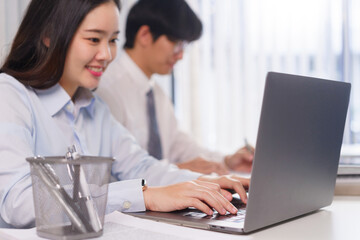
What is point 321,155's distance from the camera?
960 millimetres

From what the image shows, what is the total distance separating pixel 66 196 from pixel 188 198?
0.27 m

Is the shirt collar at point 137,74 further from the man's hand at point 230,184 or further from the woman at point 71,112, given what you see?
the man's hand at point 230,184

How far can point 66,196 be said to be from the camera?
78cm

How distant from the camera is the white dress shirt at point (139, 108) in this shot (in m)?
2.11

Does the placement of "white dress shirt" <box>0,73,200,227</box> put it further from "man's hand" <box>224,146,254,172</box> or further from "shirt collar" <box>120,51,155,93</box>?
"shirt collar" <box>120,51,155,93</box>

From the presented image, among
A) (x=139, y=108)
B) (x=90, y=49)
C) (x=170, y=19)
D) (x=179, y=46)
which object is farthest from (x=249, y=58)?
(x=90, y=49)

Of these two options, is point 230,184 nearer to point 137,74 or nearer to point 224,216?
point 224,216

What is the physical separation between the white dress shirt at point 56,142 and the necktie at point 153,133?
0.63 meters

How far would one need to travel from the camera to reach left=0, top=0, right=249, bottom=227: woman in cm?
99

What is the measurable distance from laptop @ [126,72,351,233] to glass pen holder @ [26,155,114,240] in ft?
0.57

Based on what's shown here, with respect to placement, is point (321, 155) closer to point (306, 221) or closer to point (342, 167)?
point (306, 221)

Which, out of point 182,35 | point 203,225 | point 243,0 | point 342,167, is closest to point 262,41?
point 243,0

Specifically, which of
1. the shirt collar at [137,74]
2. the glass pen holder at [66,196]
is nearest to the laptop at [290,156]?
the glass pen holder at [66,196]

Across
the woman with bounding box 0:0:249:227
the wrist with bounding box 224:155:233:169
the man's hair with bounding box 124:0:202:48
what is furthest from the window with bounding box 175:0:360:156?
the woman with bounding box 0:0:249:227
